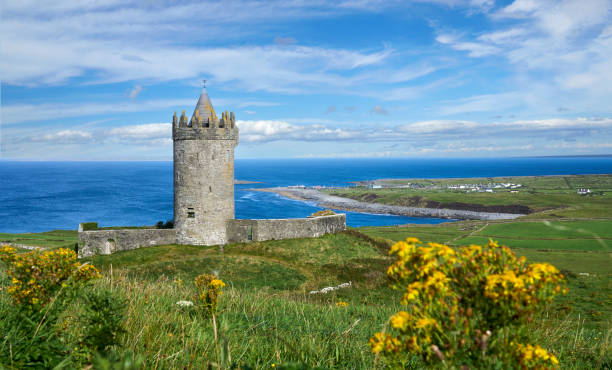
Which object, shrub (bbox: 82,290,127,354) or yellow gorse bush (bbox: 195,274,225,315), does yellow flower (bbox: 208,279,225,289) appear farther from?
shrub (bbox: 82,290,127,354)

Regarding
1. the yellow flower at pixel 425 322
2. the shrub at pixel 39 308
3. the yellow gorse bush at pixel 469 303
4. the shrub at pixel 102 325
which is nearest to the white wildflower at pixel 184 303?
the shrub at pixel 39 308

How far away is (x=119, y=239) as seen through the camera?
2848cm

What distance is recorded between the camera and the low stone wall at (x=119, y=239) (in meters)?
27.6

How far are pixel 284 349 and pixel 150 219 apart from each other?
108m

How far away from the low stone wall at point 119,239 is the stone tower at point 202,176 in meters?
1.28

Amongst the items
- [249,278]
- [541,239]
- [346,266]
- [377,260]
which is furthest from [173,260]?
[541,239]

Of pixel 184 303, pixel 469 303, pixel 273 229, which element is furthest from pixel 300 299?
pixel 273 229

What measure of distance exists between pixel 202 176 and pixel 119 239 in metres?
7.82

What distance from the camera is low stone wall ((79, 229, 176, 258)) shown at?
27.6 meters

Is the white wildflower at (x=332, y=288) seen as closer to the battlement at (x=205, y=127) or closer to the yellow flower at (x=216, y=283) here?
the yellow flower at (x=216, y=283)

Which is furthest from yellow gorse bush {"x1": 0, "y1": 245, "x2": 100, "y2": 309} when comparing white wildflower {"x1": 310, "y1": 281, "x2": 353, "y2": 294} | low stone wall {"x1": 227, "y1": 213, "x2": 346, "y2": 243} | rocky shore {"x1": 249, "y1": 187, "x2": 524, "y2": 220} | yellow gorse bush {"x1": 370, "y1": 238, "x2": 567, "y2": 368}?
rocky shore {"x1": 249, "y1": 187, "x2": 524, "y2": 220}

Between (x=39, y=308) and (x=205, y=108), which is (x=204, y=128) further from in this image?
(x=39, y=308)

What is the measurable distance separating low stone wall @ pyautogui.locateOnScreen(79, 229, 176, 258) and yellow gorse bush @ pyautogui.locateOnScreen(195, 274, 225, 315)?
2467 cm

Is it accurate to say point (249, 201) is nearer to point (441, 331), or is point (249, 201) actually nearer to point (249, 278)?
point (249, 278)
